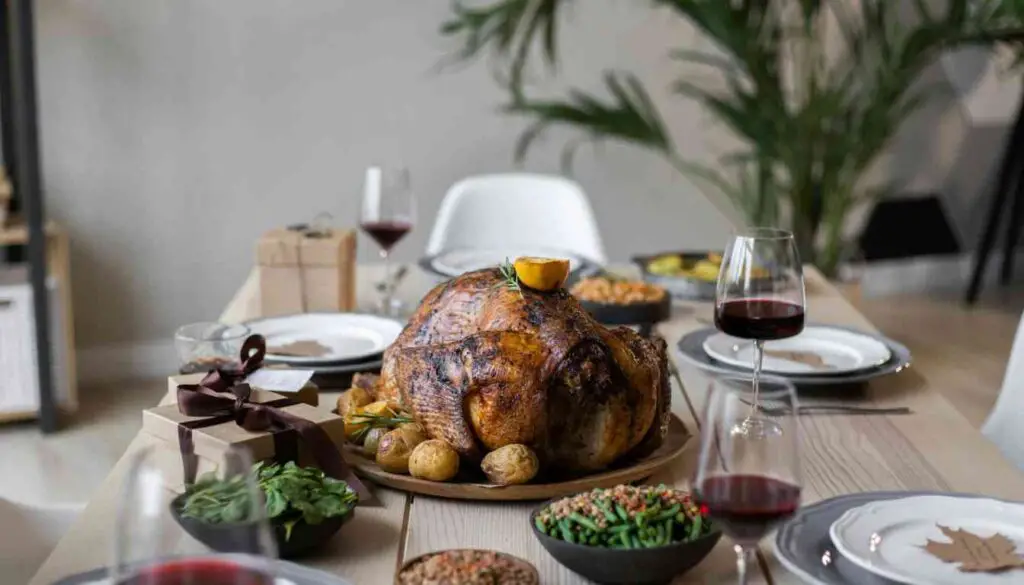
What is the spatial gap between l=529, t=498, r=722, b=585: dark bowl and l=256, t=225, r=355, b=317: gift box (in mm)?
1058

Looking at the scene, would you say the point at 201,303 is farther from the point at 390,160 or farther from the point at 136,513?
the point at 136,513

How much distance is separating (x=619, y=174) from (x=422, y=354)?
335 cm

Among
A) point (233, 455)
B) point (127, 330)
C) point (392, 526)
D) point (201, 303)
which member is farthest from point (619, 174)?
point (233, 455)

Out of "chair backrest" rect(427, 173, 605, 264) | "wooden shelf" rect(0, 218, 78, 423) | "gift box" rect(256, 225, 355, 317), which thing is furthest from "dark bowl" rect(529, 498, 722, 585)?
"wooden shelf" rect(0, 218, 78, 423)

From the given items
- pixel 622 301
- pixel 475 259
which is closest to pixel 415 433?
pixel 622 301

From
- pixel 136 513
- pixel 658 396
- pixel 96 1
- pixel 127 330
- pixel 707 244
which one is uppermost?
pixel 96 1

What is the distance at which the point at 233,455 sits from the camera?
0.65 metres

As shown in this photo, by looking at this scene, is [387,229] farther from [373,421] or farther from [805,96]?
[805,96]

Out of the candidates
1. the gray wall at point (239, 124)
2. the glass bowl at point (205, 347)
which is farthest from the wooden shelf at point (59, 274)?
the glass bowl at point (205, 347)

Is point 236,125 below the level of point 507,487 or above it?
above

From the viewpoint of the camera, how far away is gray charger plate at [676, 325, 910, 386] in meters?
1.65

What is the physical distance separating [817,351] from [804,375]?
0.19 meters

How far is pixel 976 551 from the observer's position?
1.08 meters

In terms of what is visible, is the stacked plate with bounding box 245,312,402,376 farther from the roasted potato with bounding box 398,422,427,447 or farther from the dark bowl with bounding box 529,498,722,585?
the dark bowl with bounding box 529,498,722,585
